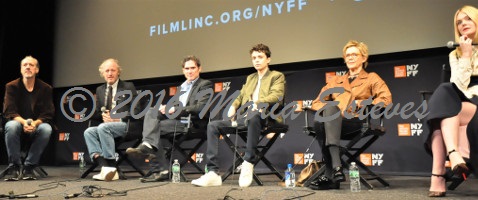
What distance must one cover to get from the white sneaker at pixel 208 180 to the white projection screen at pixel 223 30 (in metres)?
1.69

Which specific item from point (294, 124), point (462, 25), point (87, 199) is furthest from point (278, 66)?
point (87, 199)

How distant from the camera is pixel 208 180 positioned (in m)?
3.10

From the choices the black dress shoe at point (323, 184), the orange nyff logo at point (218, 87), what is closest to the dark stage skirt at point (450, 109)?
the black dress shoe at point (323, 184)

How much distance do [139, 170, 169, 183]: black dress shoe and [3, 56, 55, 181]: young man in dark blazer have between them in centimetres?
115

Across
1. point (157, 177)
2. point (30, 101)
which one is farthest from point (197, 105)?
point (30, 101)

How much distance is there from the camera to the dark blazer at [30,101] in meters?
4.23

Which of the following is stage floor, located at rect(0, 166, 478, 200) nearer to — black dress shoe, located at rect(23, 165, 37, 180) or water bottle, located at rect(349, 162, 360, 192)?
water bottle, located at rect(349, 162, 360, 192)

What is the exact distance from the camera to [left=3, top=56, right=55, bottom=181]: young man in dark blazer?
3973mm

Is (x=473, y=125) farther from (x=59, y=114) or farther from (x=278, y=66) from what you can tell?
(x=59, y=114)

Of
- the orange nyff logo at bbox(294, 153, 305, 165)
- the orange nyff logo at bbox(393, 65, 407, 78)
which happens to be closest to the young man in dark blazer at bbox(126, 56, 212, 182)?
the orange nyff logo at bbox(294, 153, 305, 165)

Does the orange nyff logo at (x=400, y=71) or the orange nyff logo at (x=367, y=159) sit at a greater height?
the orange nyff logo at (x=400, y=71)

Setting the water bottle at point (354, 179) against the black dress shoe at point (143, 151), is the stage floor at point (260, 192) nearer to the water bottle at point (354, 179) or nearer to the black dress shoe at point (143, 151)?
the water bottle at point (354, 179)

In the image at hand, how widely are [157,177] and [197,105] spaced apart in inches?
27.5

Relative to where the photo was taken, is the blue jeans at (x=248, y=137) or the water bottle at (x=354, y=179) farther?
the blue jeans at (x=248, y=137)
